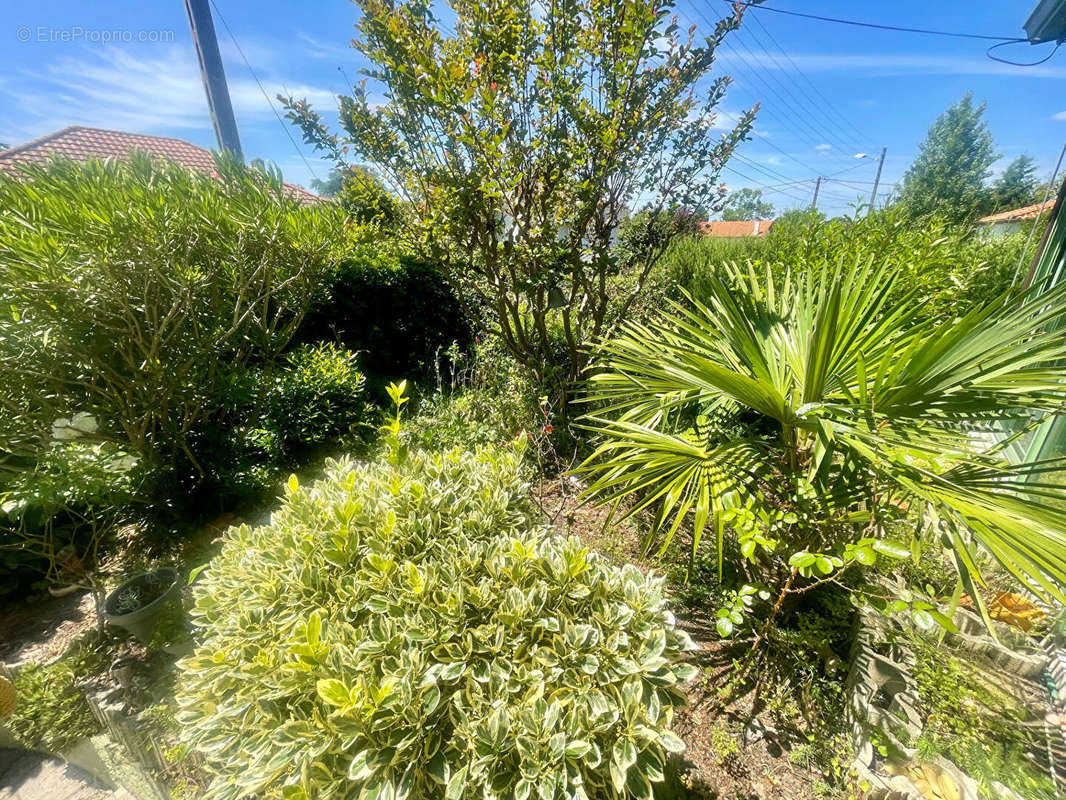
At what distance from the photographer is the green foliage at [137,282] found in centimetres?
187

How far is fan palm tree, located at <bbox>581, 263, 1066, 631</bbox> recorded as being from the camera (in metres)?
1.26

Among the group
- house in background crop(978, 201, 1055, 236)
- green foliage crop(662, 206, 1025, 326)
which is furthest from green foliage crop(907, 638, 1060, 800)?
house in background crop(978, 201, 1055, 236)

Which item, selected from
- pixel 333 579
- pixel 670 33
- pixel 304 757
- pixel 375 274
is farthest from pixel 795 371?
pixel 375 274

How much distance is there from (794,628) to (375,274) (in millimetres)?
5654

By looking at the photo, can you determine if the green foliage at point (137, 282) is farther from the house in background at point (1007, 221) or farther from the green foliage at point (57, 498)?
the house in background at point (1007, 221)

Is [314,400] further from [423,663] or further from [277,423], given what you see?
[423,663]

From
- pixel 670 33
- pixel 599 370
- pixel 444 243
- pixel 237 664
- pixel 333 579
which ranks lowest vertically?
pixel 237 664

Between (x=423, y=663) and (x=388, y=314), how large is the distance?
5333 millimetres

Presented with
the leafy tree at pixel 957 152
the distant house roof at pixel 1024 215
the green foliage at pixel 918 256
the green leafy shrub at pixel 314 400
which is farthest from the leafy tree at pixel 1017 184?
the green leafy shrub at pixel 314 400

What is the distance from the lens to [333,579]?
137cm

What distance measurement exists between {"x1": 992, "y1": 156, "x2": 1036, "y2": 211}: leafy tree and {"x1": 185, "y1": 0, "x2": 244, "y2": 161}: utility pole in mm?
39337

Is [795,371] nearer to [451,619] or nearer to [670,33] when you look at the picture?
[451,619]

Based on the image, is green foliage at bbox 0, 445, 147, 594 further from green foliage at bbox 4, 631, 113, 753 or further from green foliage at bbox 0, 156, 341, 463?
green foliage at bbox 4, 631, 113, 753

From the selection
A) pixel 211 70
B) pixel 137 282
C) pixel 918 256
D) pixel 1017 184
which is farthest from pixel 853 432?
pixel 1017 184
